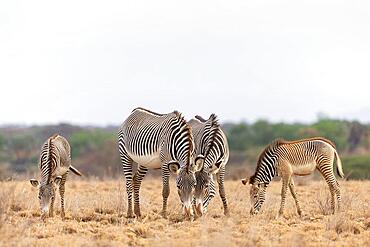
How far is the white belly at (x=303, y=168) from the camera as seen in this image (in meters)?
15.2

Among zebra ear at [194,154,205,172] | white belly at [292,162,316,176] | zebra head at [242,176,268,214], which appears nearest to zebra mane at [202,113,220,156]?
zebra ear at [194,154,205,172]

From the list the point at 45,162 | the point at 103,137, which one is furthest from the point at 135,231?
the point at 103,137

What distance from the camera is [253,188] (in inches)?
573

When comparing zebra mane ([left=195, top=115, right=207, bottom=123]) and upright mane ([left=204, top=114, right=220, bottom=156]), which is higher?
zebra mane ([left=195, top=115, right=207, bottom=123])

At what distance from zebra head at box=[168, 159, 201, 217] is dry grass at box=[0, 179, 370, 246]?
289mm

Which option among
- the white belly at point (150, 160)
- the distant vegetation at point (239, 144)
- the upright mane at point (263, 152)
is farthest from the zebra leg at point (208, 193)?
the distant vegetation at point (239, 144)

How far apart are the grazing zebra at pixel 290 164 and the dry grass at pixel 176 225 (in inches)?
18.0

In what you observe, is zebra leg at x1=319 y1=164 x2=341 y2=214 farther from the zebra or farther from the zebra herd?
the zebra

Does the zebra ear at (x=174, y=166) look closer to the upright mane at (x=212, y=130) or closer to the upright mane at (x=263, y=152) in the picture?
the upright mane at (x=212, y=130)

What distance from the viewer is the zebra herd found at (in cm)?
1248

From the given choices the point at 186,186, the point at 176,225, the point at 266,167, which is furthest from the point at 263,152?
the point at 176,225

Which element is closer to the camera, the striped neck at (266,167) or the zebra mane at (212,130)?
the zebra mane at (212,130)

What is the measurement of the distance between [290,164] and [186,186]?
3.88 meters

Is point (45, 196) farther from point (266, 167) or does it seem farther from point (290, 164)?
point (290, 164)
